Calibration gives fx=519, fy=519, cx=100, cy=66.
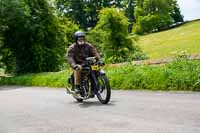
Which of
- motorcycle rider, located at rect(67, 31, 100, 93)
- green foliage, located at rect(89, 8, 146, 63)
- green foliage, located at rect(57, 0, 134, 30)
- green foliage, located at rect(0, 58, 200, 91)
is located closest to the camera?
motorcycle rider, located at rect(67, 31, 100, 93)

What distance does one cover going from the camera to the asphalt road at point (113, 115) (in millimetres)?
8253

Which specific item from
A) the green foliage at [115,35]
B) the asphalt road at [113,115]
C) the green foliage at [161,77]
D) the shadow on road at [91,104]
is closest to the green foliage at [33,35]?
the green foliage at [115,35]

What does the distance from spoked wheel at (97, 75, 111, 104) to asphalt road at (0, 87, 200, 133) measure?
0.16 m

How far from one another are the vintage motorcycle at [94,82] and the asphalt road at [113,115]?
0.23 meters

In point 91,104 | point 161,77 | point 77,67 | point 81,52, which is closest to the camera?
point 91,104

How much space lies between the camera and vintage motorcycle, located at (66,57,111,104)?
12.0 meters

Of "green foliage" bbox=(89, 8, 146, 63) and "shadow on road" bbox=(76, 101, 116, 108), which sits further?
"green foliage" bbox=(89, 8, 146, 63)

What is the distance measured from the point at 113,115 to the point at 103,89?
7.54ft

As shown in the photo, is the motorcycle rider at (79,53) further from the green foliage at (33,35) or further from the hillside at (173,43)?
the hillside at (173,43)

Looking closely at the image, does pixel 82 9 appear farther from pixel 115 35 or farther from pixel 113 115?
pixel 113 115

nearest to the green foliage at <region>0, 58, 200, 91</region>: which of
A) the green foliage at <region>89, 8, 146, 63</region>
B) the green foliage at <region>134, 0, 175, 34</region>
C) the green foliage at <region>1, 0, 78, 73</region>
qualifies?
the green foliage at <region>89, 8, 146, 63</region>

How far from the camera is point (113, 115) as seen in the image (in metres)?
9.82

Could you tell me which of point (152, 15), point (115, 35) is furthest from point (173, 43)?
point (152, 15)

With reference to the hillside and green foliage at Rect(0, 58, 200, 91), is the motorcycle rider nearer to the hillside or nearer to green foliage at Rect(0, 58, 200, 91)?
green foliage at Rect(0, 58, 200, 91)
